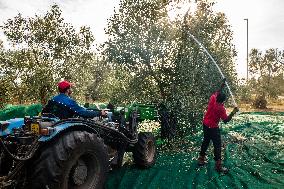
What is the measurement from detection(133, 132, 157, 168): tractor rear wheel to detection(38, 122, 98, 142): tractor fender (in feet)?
8.04

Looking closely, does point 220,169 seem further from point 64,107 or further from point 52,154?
point 52,154

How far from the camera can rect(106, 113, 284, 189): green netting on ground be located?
6.39 meters

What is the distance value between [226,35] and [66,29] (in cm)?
1000

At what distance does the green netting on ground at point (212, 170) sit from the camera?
639 centimetres

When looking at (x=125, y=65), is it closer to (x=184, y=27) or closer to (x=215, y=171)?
(x=184, y=27)

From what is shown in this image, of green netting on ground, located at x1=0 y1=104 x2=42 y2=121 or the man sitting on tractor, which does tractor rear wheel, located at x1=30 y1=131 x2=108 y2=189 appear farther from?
green netting on ground, located at x1=0 y1=104 x2=42 y2=121

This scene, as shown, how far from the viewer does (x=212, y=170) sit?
7.45 meters

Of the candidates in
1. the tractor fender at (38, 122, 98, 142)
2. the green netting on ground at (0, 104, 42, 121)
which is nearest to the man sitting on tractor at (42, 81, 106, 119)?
the tractor fender at (38, 122, 98, 142)

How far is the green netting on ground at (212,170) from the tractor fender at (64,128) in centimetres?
165

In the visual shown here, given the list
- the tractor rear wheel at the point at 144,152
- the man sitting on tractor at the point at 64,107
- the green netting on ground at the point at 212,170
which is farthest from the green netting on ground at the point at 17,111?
the man sitting on tractor at the point at 64,107

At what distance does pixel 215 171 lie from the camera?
739 cm

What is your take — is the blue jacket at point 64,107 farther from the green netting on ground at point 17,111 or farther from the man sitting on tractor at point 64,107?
the green netting on ground at point 17,111

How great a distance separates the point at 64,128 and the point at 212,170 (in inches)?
164

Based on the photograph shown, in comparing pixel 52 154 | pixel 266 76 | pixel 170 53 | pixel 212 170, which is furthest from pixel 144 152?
pixel 266 76
